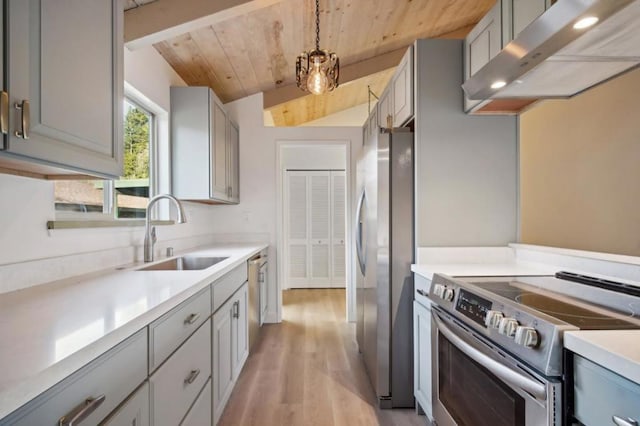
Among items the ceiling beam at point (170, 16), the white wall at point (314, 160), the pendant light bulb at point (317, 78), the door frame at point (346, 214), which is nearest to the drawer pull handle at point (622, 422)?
the pendant light bulb at point (317, 78)

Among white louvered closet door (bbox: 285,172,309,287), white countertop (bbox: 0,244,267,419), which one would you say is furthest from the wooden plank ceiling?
white countertop (bbox: 0,244,267,419)

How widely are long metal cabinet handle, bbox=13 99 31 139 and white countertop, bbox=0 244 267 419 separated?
480 mm

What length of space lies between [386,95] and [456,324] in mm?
2017

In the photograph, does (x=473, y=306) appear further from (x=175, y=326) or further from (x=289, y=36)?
(x=289, y=36)

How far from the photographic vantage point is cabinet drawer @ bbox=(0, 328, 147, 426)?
0.59 m

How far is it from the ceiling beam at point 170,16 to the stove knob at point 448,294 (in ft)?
6.61

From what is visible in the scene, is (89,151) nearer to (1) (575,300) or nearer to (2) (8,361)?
(2) (8,361)

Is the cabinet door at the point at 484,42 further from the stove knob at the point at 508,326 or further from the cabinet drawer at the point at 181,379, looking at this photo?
the cabinet drawer at the point at 181,379

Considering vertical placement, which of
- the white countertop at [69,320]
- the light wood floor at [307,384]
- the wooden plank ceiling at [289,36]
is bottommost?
the light wood floor at [307,384]

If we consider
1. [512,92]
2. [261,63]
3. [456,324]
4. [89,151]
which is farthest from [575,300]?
[261,63]

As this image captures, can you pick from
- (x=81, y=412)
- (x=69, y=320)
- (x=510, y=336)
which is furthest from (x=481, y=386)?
(x=69, y=320)

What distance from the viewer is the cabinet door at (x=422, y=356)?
1.76m

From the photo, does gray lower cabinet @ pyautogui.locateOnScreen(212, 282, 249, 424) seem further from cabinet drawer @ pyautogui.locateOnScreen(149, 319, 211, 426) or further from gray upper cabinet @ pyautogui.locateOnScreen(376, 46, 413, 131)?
gray upper cabinet @ pyautogui.locateOnScreen(376, 46, 413, 131)

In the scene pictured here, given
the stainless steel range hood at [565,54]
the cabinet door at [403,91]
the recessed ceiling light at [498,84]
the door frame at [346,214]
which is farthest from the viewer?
the door frame at [346,214]
